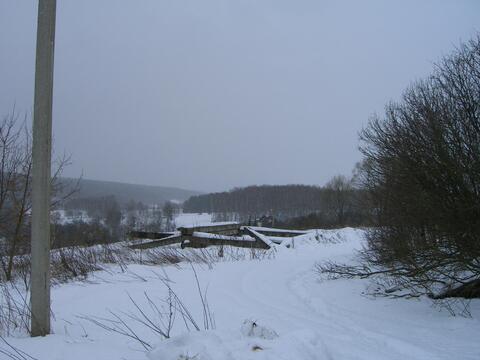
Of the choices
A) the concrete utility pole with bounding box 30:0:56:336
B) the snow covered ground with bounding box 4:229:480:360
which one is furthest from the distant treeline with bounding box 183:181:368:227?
the concrete utility pole with bounding box 30:0:56:336

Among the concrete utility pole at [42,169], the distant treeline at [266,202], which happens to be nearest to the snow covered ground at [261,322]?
the concrete utility pole at [42,169]

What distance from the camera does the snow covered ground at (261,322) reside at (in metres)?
3.49

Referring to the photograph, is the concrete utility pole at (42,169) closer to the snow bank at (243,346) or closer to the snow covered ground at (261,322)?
the snow covered ground at (261,322)

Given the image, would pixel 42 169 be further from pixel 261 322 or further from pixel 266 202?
pixel 266 202

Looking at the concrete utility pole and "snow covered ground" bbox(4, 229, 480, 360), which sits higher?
the concrete utility pole

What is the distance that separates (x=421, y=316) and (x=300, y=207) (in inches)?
3026

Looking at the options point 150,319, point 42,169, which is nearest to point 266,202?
point 150,319

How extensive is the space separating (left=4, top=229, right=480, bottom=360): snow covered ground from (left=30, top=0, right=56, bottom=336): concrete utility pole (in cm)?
40

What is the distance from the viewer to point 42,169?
438 centimetres

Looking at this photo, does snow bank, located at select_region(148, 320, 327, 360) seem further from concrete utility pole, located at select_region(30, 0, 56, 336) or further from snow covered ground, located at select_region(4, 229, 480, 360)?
concrete utility pole, located at select_region(30, 0, 56, 336)

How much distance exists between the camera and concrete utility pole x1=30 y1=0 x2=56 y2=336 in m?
4.29

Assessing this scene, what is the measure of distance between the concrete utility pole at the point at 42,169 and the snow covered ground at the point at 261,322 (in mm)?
397

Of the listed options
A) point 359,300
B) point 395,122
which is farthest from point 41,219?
point 395,122

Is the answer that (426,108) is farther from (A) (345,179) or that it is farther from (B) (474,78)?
(A) (345,179)
